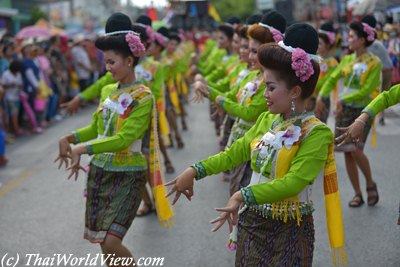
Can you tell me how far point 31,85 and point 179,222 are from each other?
24.3 ft

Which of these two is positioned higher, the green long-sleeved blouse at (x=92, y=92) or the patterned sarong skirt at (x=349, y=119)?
the green long-sleeved blouse at (x=92, y=92)

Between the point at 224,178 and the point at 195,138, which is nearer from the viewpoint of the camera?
the point at 224,178

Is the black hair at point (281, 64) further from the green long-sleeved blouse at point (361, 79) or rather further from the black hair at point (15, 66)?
the black hair at point (15, 66)

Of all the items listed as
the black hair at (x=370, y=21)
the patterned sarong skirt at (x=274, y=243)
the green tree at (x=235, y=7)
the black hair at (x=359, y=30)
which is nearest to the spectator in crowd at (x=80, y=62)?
the black hair at (x=370, y=21)

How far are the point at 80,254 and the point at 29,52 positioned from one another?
8425 millimetres

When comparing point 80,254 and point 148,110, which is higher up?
point 148,110

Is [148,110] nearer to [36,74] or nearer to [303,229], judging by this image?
[303,229]

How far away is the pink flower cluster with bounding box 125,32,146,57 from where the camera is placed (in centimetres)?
441

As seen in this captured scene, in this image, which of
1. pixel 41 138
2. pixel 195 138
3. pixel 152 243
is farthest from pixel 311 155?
pixel 41 138

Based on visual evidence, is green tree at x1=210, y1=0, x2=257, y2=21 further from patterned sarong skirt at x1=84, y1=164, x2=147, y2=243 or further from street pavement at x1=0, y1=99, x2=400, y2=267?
patterned sarong skirt at x1=84, y1=164, x2=147, y2=243

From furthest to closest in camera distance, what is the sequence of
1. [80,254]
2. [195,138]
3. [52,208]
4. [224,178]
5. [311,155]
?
1. [195,138]
2. [224,178]
3. [52,208]
4. [80,254]
5. [311,155]

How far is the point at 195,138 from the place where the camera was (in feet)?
38.6

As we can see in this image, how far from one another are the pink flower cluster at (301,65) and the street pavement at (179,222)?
97.8 inches

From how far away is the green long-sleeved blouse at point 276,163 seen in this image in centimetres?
304
